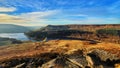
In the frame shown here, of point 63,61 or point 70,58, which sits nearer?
point 63,61

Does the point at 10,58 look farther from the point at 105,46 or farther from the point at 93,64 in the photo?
the point at 105,46

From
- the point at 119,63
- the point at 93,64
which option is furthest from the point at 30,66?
the point at 119,63

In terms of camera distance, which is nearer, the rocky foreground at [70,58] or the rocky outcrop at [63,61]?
the rocky outcrop at [63,61]

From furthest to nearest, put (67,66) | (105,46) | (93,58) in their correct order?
(105,46)
(93,58)
(67,66)

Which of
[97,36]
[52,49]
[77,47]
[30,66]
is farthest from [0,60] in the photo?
[97,36]

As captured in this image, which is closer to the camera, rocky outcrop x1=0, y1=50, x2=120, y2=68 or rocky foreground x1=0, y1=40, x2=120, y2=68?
rocky outcrop x1=0, y1=50, x2=120, y2=68

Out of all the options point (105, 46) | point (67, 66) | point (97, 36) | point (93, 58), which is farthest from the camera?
A: point (97, 36)

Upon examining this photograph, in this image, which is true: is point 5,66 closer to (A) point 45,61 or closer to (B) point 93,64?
(A) point 45,61

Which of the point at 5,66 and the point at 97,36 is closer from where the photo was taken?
the point at 5,66

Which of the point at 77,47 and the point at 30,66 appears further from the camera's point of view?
the point at 77,47
